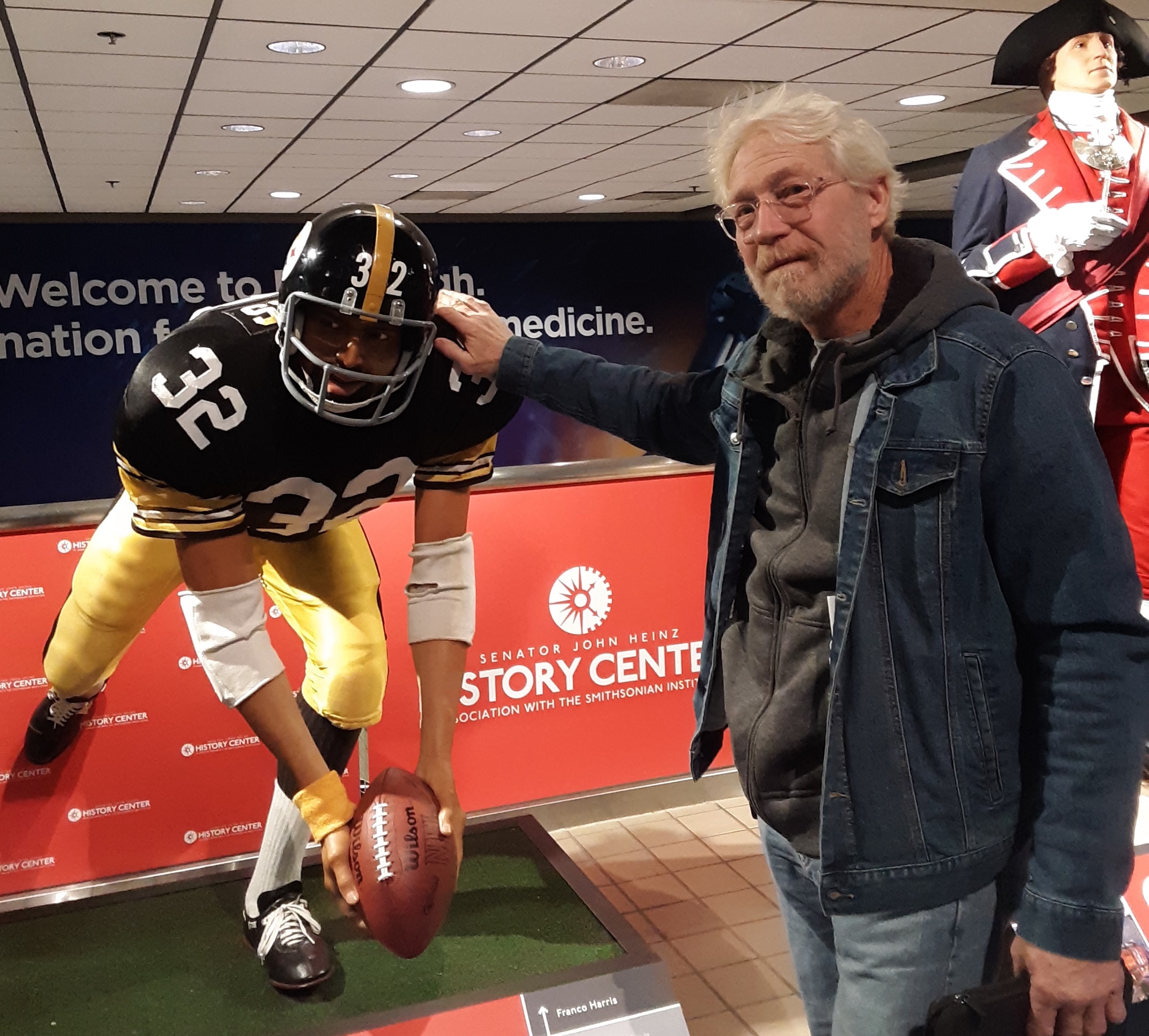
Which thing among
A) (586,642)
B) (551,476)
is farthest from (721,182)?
(586,642)

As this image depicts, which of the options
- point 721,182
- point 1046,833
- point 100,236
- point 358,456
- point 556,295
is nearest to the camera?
point 1046,833

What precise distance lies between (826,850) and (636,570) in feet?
6.68

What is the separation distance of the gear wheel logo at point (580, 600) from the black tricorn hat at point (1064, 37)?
5.79 feet

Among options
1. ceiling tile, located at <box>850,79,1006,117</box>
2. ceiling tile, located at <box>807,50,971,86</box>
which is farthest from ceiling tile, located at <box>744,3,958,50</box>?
ceiling tile, located at <box>850,79,1006,117</box>

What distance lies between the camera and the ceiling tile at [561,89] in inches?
223

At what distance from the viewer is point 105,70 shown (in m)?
5.04

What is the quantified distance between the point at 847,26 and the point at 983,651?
433cm

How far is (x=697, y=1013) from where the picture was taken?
2.62 metres

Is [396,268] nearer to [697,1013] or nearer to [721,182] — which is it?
[721,182]

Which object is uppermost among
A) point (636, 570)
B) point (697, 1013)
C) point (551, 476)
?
point (551, 476)

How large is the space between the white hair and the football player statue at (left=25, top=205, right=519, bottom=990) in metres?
0.57

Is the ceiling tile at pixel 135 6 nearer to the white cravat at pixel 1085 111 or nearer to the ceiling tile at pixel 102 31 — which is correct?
the ceiling tile at pixel 102 31

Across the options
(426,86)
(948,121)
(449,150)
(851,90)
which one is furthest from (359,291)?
(948,121)

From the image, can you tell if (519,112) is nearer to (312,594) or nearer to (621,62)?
(621,62)
